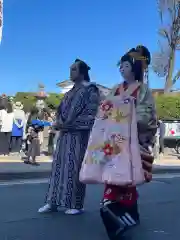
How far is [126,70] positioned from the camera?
4.53 metres

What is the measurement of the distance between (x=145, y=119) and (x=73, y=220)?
169 centimetres

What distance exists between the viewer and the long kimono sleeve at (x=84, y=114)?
5.62m

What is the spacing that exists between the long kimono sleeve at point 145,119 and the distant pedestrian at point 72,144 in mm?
1376

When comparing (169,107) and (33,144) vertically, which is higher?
(169,107)

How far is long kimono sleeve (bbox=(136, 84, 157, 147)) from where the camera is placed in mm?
4273

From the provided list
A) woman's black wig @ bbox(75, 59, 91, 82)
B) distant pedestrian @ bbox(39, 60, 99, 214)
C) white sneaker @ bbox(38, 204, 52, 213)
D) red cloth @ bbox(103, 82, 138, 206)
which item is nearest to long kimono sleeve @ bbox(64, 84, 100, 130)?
distant pedestrian @ bbox(39, 60, 99, 214)

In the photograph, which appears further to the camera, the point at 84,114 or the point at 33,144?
the point at 33,144

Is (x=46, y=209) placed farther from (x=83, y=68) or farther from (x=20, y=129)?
(x=20, y=129)

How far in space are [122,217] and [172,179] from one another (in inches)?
246

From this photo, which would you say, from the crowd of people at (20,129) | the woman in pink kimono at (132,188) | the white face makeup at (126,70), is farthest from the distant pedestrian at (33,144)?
the woman in pink kimono at (132,188)

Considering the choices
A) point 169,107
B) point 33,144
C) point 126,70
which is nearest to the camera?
point 126,70

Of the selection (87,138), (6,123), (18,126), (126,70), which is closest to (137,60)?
(126,70)

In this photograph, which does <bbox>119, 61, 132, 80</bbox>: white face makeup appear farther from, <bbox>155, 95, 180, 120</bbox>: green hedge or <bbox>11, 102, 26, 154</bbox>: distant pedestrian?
<bbox>155, 95, 180, 120</bbox>: green hedge

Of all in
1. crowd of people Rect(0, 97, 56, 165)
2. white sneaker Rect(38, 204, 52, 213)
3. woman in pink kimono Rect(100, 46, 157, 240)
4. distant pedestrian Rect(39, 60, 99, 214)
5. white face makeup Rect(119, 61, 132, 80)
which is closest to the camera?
woman in pink kimono Rect(100, 46, 157, 240)
